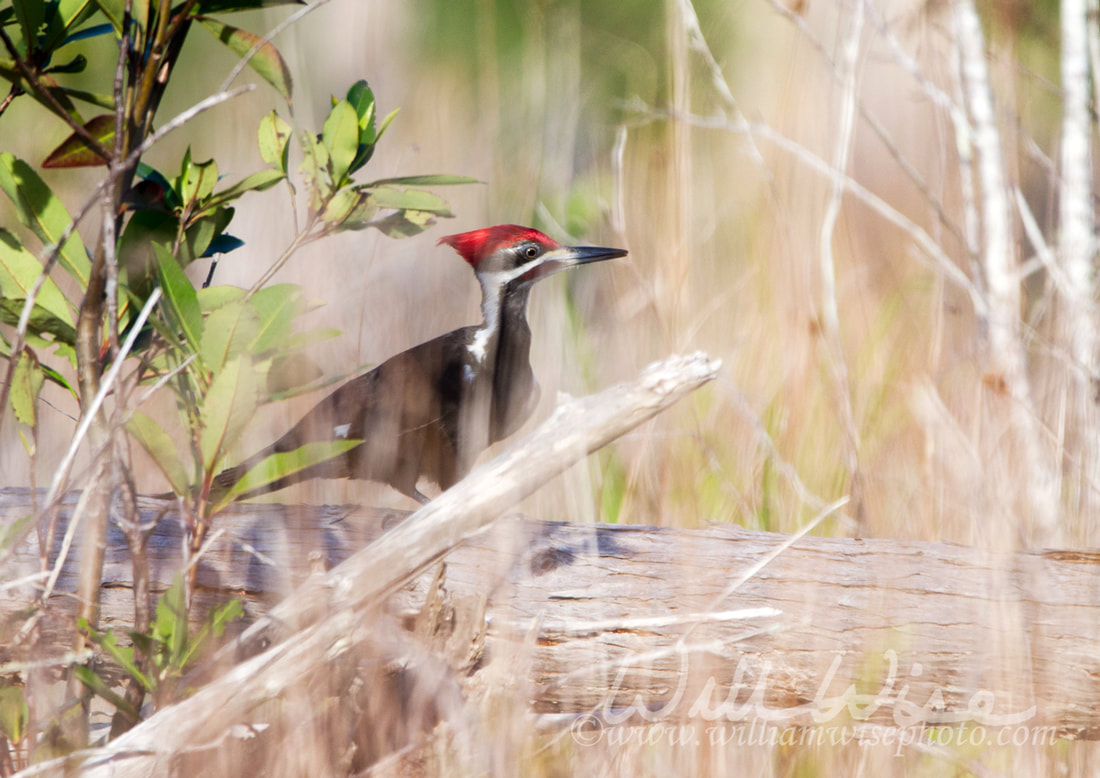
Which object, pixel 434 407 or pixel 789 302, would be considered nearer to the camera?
pixel 434 407

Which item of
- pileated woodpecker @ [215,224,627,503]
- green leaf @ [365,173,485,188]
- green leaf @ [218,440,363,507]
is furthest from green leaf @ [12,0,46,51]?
pileated woodpecker @ [215,224,627,503]

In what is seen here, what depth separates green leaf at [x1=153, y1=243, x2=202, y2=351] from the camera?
966mm

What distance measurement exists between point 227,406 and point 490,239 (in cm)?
130

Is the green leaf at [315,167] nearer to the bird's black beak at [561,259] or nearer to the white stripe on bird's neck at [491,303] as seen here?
the white stripe on bird's neck at [491,303]

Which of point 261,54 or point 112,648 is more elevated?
point 261,54

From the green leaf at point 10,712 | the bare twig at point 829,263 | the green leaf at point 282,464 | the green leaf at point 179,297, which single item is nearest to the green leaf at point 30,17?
the green leaf at point 179,297

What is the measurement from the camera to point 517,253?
87.2 inches

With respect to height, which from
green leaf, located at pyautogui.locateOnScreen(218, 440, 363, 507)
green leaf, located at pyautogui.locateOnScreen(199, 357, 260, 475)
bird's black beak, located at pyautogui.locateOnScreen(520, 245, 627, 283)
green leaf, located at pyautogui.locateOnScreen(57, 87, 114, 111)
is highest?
bird's black beak, located at pyautogui.locateOnScreen(520, 245, 627, 283)

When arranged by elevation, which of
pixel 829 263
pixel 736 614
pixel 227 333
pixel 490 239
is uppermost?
pixel 490 239

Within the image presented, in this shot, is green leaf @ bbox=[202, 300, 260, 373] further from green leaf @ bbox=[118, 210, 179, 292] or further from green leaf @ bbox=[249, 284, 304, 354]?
green leaf @ bbox=[118, 210, 179, 292]

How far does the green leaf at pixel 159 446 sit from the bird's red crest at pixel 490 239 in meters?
1.27

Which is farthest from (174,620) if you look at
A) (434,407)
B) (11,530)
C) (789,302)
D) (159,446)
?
(789,302)

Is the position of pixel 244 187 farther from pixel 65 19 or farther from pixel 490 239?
pixel 490 239

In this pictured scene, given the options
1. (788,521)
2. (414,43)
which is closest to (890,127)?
(414,43)
